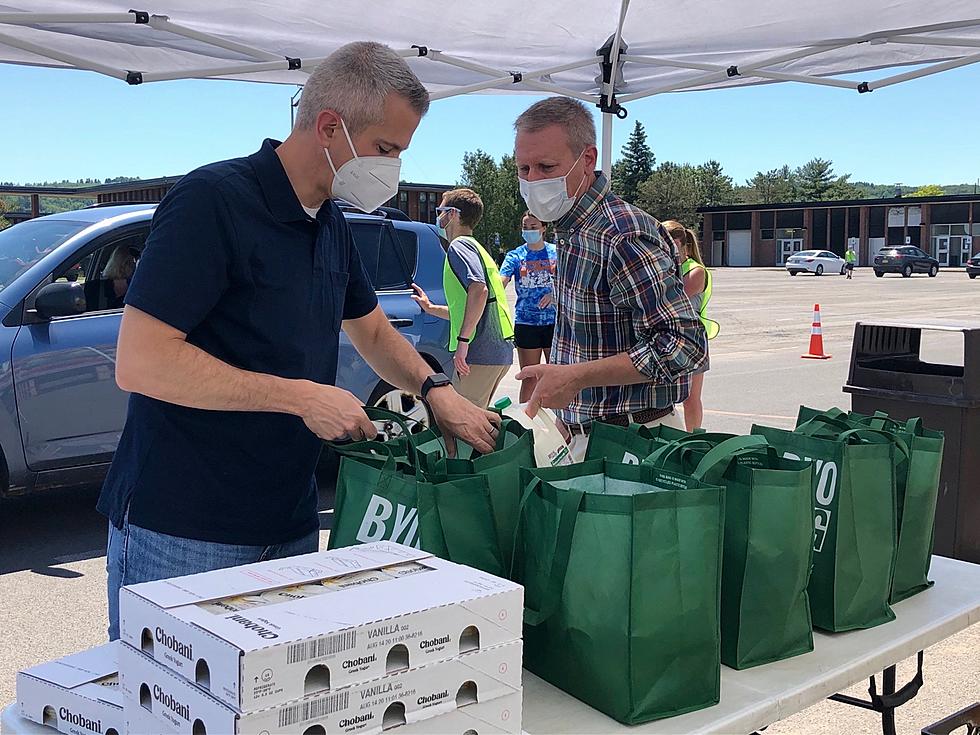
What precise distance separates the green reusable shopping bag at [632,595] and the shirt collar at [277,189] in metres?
0.83

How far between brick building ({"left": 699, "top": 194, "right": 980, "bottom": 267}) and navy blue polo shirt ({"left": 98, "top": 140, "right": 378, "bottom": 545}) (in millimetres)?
67765

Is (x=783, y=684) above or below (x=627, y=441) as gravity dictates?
below

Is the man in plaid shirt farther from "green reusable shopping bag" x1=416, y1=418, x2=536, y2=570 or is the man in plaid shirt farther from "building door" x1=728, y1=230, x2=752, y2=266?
"building door" x1=728, y1=230, x2=752, y2=266

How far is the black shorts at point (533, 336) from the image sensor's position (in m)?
7.92

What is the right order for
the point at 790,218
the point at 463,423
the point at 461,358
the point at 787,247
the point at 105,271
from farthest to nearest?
the point at 787,247 < the point at 790,218 < the point at 461,358 < the point at 105,271 < the point at 463,423

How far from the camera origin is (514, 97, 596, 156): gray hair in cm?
291

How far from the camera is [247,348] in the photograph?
6.69ft

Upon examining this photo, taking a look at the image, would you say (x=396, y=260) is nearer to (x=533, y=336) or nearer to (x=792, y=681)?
(x=533, y=336)

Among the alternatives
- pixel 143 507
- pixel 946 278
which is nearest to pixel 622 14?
pixel 143 507

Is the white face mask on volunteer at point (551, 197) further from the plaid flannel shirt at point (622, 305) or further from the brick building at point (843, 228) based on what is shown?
the brick building at point (843, 228)

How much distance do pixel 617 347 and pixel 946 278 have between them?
50.3 metres

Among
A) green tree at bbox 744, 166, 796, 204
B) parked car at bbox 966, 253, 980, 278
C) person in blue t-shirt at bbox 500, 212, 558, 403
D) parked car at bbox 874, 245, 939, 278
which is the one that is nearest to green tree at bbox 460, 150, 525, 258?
parked car at bbox 874, 245, 939, 278

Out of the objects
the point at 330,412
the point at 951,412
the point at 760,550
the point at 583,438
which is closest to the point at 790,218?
the point at 951,412

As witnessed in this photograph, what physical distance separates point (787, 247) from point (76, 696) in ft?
247
